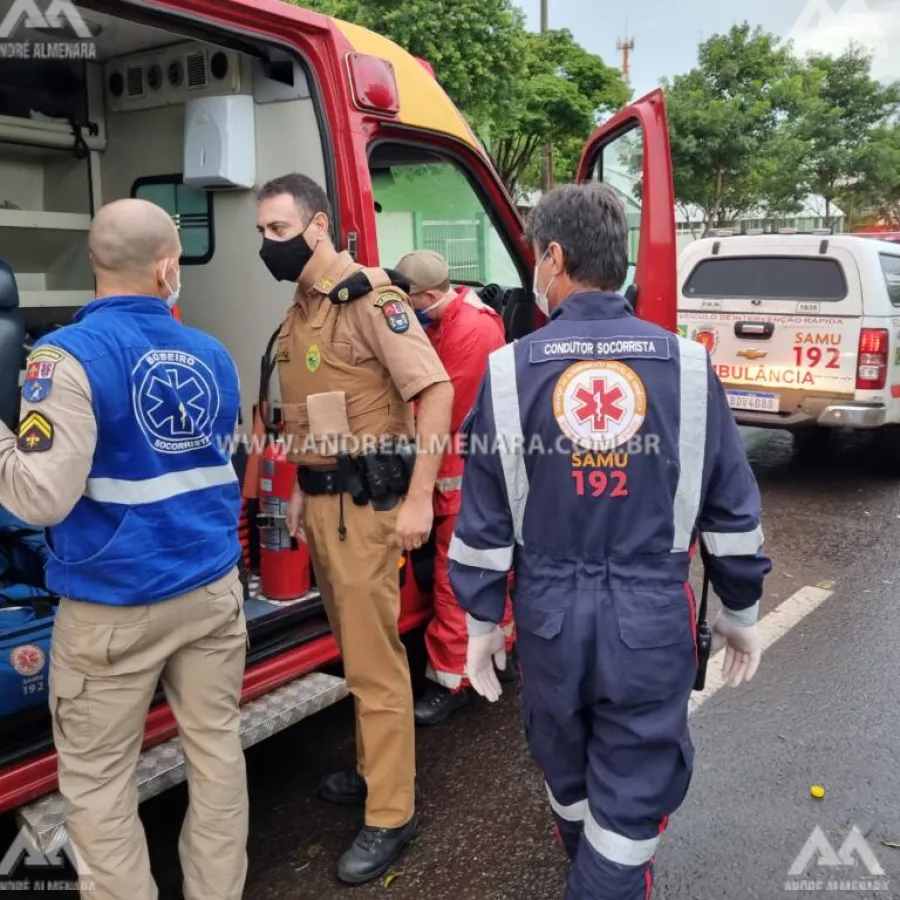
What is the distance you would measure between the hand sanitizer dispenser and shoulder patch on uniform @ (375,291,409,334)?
104 cm

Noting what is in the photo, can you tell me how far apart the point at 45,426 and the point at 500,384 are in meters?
0.91

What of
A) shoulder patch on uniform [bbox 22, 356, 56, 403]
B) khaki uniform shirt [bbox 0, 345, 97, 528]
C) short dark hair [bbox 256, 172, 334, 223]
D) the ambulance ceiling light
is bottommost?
khaki uniform shirt [bbox 0, 345, 97, 528]

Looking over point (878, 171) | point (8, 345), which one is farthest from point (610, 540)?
point (878, 171)

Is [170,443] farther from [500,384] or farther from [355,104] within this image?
[355,104]

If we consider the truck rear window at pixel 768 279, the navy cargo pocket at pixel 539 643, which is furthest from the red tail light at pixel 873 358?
the navy cargo pocket at pixel 539 643

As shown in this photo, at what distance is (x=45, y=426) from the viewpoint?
174 cm

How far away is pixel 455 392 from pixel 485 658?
1.59 meters

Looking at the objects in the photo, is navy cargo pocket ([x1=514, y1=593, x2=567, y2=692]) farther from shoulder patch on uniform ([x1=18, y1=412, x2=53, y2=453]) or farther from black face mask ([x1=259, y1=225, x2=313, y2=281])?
black face mask ([x1=259, y1=225, x2=313, y2=281])

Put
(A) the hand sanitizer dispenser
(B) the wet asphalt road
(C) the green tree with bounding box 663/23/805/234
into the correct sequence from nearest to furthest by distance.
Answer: (B) the wet asphalt road < (A) the hand sanitizer dispenser < (C) the green tree with bounding box 663/23/805/234

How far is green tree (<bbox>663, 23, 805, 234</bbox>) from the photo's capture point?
59.5 feet

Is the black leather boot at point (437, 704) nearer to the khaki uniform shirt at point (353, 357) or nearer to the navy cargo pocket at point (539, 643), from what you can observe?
the khaki uniform shirt at point (353, 357)

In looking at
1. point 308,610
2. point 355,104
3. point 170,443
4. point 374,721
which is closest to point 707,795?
point 374,721

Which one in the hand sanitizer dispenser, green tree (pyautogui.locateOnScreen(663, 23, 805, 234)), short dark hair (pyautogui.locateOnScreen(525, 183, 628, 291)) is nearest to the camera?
short dark hair (pyautogui.locateOnScreen(525, 183, 628, 291))

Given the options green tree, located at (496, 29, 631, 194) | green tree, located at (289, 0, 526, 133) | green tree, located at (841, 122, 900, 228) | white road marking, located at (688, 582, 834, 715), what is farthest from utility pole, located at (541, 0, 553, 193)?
white road marking, located at (688, 582, 834, 715)
